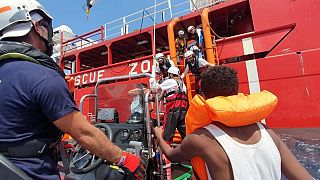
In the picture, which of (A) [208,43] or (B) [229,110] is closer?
(B) [229,110]

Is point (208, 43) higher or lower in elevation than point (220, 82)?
higher

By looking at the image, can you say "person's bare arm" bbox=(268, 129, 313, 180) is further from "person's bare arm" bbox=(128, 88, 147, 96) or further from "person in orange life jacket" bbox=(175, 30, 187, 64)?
"person in orange life jacket" bbox=(175, 30, 187, 64)

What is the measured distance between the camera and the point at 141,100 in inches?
87.8

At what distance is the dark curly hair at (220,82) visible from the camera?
137cm

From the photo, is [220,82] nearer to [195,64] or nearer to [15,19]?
[15,19]

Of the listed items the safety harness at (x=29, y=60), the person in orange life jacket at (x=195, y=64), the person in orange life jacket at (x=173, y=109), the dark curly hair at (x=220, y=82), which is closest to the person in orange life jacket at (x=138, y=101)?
the dark curly hair at (x=220, y=82)

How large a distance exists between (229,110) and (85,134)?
0.68 m

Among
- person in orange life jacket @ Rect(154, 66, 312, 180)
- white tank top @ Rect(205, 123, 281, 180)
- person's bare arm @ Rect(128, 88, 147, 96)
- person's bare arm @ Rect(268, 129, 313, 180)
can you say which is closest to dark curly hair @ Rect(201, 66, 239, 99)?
person in orange life jacket @ Rect(154, 66, 312, 180)

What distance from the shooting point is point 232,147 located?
124 cm

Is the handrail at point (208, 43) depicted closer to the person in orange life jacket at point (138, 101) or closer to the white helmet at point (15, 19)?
the person in orange life jacket at point (138, 101)

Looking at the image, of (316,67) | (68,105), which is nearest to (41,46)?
(68,105)

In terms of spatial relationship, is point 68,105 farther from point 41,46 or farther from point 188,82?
point 188,82

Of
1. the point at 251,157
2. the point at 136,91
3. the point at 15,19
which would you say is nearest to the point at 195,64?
the point at 136,91

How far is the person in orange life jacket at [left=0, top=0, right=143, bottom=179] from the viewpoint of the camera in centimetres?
111
